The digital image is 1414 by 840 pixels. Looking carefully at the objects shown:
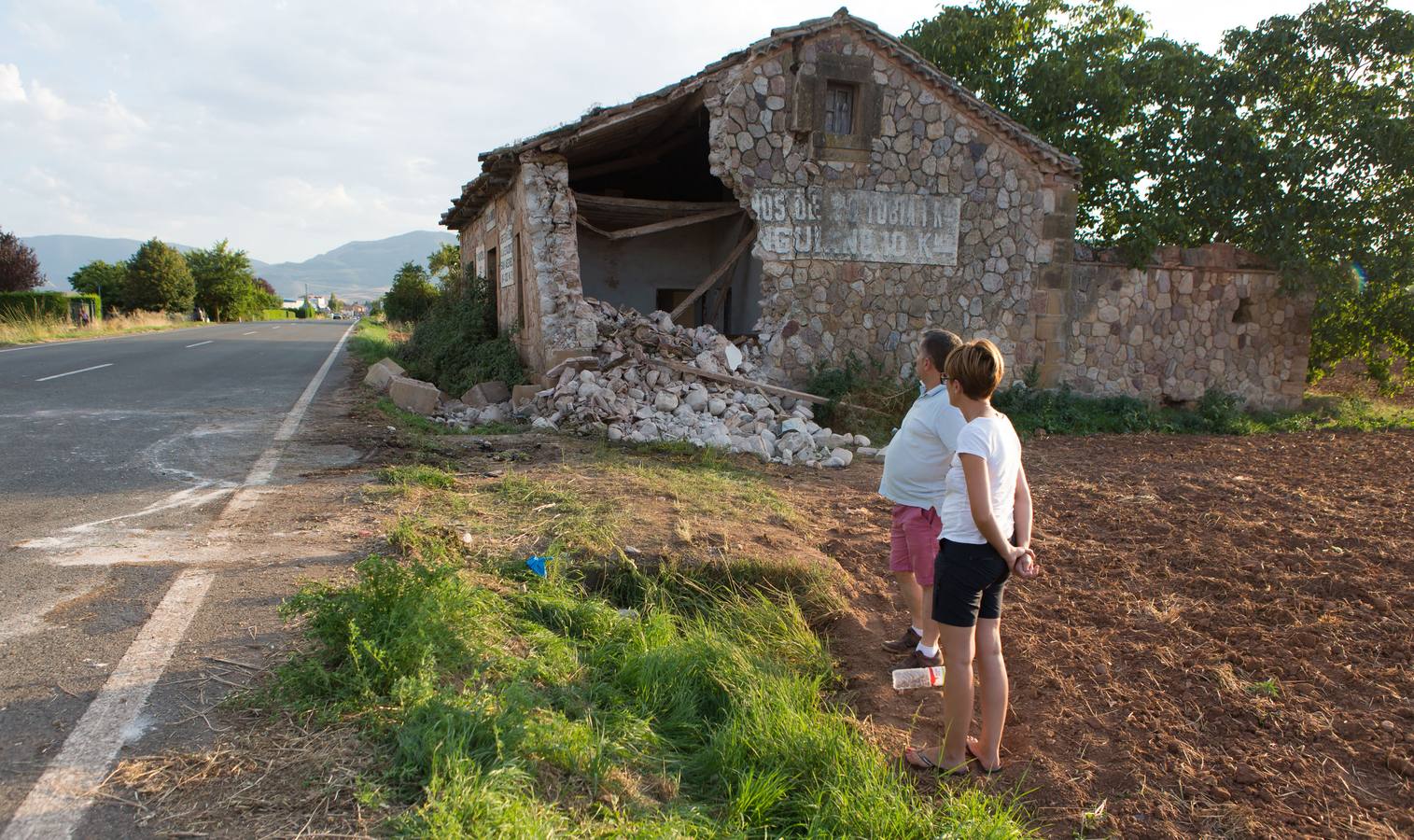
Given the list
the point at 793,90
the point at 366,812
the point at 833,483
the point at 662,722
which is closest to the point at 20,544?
the point at 366,812

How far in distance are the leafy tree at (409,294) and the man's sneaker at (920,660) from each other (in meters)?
26.4

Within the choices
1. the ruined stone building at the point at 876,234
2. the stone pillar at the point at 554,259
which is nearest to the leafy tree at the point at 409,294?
the ruined stone building at the point at 876,234

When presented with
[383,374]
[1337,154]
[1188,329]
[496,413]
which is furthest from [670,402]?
[1337,154]

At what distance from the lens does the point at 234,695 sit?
10.1 ft

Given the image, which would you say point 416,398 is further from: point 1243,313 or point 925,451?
point 1243,313

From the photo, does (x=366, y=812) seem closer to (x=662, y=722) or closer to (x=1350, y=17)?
(x=662, y=722)

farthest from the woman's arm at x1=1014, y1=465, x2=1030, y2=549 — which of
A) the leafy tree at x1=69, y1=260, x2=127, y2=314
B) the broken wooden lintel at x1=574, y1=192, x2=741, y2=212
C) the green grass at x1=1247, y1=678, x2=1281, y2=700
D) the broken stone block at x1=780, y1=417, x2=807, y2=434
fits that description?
the leafy tree at x1=69, y1=260, x2=127, y2=314

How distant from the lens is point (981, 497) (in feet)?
10.2

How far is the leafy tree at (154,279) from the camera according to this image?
4134 centimetres

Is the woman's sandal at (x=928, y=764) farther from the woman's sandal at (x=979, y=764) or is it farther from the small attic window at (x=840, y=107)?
the small attic window at (x=840, y=107)

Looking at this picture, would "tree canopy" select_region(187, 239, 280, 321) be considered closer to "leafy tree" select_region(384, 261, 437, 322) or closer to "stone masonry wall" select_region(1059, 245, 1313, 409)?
"leafy tree" select_region(384, 261, 437, 322)

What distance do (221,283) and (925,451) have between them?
5113cm

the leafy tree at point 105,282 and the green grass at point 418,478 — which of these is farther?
the leafy tree at point 105,282

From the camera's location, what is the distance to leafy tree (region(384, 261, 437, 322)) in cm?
2934
